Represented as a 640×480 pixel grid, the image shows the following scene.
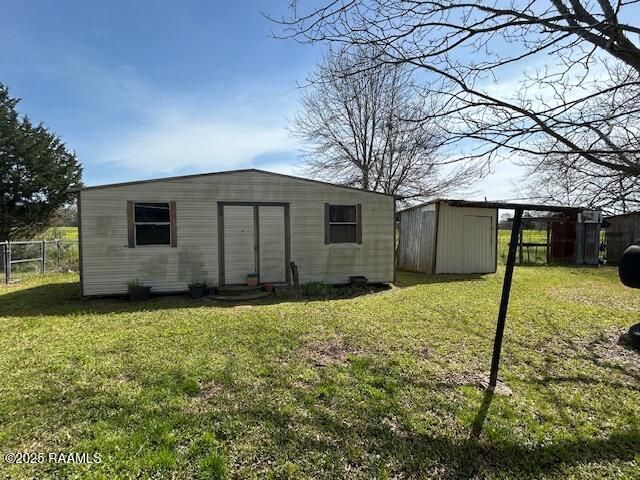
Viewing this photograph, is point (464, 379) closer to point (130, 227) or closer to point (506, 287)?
point (506, 287)

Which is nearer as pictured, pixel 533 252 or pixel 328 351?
pixel 328 351

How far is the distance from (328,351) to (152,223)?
18.9 feet

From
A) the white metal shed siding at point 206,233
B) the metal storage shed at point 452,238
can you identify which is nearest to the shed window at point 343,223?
the white metal shed siding at point 206,233

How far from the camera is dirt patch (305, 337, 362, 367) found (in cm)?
403

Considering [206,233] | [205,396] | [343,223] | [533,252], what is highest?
[343,223]

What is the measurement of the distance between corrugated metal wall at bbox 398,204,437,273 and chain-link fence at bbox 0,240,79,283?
12.3 m

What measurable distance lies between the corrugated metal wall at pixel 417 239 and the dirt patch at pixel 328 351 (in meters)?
8.35

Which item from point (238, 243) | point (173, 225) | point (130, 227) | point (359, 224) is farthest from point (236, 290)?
point (359, 224)

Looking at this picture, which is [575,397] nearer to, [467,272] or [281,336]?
[281,336]

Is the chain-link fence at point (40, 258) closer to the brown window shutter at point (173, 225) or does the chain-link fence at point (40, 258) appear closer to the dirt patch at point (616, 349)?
the brown window shutter at point (173, 225)

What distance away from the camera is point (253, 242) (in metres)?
8.74

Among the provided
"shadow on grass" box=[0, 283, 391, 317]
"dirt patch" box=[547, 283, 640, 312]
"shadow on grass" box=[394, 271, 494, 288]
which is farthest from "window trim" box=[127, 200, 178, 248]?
"dirt patch" box=[547, 283, 640, 312]

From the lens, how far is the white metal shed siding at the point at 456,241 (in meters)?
12.1

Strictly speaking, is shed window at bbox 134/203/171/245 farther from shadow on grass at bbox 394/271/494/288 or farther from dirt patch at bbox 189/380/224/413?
shadow on grass at bbox 394/271/494/288
